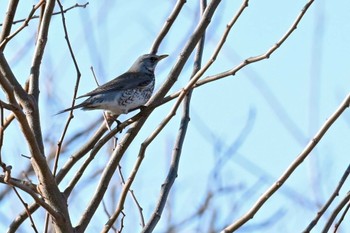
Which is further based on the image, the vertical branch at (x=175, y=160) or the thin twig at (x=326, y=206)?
the vertical branch at (x=175, y=160)

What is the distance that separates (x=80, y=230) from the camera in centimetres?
325

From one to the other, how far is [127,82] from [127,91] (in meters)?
0.36

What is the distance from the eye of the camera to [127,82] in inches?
268

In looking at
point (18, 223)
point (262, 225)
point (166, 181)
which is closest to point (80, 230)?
point (18, 223)

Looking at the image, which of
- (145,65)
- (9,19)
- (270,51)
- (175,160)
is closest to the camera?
(270,51)

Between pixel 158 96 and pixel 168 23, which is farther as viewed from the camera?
pixel 168 23

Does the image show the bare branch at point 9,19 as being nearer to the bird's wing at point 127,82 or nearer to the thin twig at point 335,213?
the thin twig at point 335,213

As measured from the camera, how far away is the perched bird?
590 cm

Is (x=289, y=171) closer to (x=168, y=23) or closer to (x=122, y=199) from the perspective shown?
(x=122, y=199)

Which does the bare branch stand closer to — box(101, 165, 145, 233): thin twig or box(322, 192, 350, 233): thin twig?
box(101, 165, 145, 233): thin twig

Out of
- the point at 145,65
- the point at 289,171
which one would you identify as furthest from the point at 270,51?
the point at 145,65

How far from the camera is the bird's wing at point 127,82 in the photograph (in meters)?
6.37

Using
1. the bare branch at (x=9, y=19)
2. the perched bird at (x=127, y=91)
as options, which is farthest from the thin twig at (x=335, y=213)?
the perched bird at (x=127, y=91)

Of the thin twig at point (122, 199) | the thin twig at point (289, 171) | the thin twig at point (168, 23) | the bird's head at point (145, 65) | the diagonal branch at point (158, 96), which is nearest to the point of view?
the thin twig at point (289, 171)
